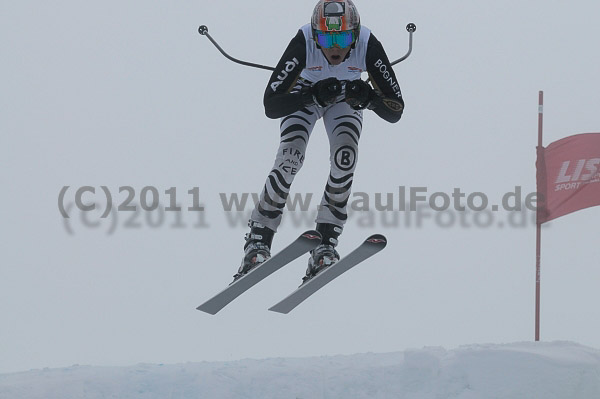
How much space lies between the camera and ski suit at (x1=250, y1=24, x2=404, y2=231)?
23.3ft

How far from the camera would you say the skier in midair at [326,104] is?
22.9ft

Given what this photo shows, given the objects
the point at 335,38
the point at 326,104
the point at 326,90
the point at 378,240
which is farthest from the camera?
the point at 378,240

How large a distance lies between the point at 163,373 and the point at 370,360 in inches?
104

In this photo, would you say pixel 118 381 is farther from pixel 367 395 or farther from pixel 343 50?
pixel 343 50

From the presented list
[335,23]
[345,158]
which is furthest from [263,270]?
[335,23]

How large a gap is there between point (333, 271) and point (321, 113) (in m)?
1.55

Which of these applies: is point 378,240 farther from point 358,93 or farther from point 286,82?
point 286,82

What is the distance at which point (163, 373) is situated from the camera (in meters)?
9.84

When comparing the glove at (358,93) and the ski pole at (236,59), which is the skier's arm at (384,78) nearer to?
the glove at (358,93)

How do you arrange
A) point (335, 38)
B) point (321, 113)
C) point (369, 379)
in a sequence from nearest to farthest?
point (335, 38) < point (321, 113) < point (369, 379)

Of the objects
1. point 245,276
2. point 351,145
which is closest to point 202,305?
point 245,276

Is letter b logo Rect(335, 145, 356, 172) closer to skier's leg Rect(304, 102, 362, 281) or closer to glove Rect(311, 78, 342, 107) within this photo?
skier's leg Rect(304, 102, 362, 281)

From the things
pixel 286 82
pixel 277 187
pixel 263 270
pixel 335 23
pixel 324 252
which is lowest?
pixel 263 270

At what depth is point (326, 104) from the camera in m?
6.92
